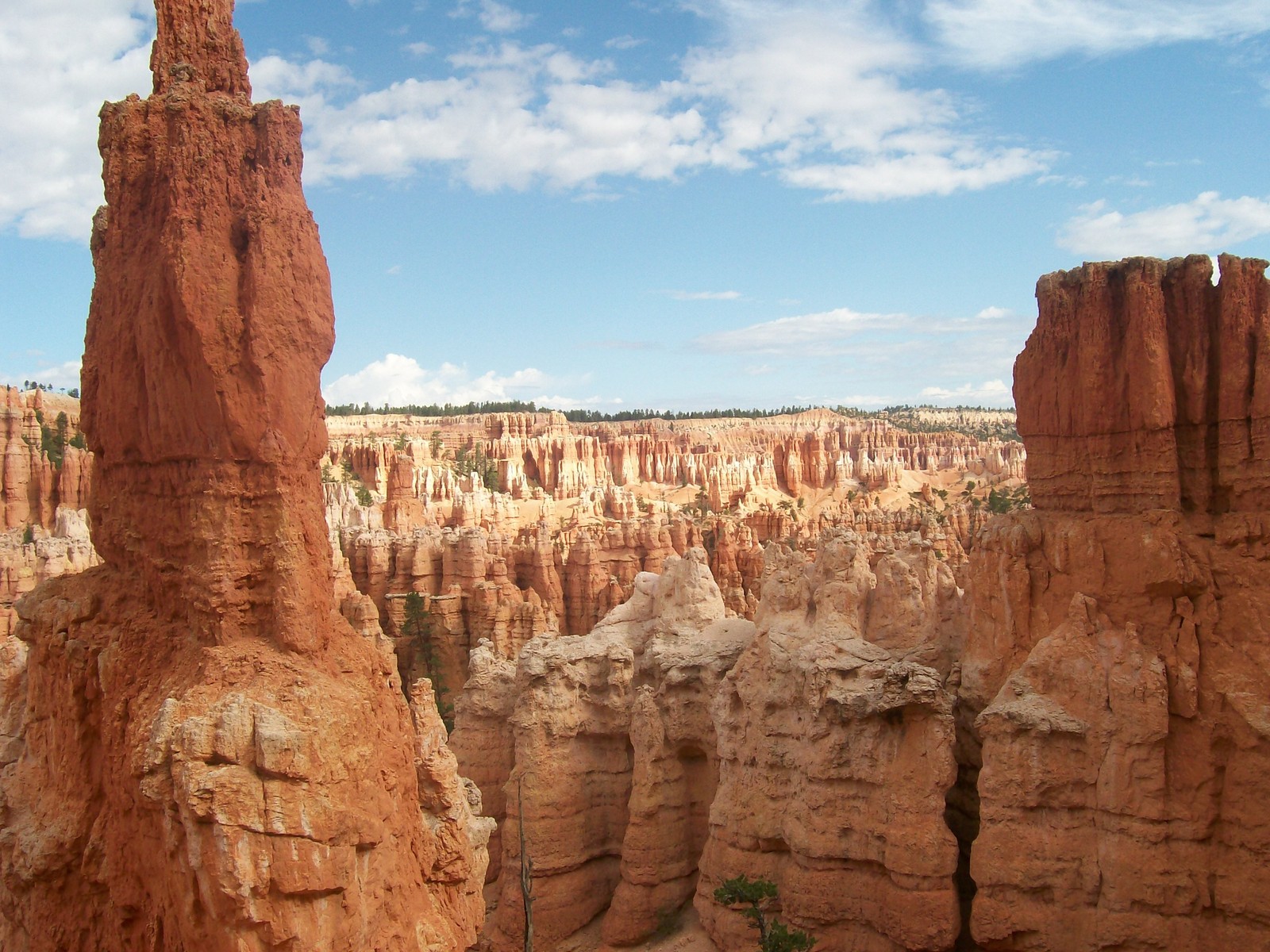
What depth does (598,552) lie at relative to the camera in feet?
120

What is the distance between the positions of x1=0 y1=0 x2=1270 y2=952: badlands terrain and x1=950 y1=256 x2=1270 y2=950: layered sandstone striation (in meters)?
0.04

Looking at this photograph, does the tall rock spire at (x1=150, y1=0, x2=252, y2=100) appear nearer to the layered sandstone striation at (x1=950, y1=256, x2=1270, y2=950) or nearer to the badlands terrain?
the badlands terrain

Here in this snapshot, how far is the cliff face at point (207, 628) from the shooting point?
5242 mm

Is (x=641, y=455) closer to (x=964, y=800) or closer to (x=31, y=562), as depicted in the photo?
(x=31, y=562)

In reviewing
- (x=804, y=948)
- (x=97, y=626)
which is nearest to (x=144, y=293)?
(x=97, y=626)

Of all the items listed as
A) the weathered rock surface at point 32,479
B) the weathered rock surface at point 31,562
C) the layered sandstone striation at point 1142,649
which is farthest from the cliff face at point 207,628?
the weathered rock surface at point 32,479

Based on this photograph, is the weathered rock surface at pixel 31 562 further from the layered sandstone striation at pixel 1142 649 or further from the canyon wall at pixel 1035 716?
the layered sandstone striation at pixel 1142 649

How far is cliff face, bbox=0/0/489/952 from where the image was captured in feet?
17.2

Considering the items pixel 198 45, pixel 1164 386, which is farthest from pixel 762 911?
pixel 198 45

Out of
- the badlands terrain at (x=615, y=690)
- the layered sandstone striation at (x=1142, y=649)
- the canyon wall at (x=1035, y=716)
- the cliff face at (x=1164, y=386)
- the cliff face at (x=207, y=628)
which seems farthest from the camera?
the cliff face at (x=1164, y=386)

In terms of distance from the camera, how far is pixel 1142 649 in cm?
1009

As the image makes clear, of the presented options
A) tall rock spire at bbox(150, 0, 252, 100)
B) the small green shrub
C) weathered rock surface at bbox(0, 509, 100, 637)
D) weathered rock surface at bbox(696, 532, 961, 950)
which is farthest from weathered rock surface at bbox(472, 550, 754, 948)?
weathered rock surface at bbox(0, 509, 100, 637)

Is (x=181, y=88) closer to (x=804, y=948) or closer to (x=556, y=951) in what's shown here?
(x=804, y=948)

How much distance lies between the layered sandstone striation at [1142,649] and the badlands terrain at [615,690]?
0.12 ft
